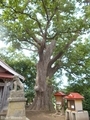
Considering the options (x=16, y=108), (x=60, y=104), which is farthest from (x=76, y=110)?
(x=16, y=108)

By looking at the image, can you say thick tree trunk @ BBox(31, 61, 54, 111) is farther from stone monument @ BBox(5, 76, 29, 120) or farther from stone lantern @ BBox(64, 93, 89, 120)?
stone monument @ BBox(5, 76, 29, 120)

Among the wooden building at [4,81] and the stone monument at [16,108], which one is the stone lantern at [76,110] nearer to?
the stone monument at [16,108]

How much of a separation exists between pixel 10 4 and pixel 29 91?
9224 millimetres

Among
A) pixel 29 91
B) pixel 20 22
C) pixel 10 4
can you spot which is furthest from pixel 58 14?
pixel 29 91

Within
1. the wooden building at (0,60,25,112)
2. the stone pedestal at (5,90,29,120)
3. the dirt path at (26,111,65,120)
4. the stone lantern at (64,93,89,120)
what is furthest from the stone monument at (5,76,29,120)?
the dirt path at (26,111,65,120)

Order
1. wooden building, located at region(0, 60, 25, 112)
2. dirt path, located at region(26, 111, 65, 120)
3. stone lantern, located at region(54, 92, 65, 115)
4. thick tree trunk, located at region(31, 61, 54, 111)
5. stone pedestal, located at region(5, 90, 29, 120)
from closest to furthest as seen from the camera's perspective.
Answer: stone pedestal, located at region(5, 90, 29, 120), wooden building, located at region(0, 60, 25, 112), dirt path, located at region(26, 111, 65, 120), stone lantern, located at region(54, 92, 65, 115), thick tree trunk, located at region(31, 61, 54, 111)

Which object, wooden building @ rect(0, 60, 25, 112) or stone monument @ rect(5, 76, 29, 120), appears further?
wooden building @ rect(0, 60, 25, 112)

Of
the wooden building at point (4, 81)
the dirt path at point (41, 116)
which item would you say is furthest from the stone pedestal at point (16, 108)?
the dirt path at point (41, 116)

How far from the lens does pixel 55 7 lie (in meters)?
12.6

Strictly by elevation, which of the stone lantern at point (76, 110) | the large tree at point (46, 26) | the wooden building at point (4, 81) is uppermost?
the large tree at point (46, 26)

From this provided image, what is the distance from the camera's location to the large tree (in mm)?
12414

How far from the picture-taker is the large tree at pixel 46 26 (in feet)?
40.7

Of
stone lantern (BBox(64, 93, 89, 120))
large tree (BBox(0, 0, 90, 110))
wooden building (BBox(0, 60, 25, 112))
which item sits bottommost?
stone lantern (BBox(64, 93, 89, 120))

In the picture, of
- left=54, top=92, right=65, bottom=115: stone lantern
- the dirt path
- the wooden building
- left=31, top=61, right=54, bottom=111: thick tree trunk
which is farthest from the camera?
left=31, top=61, right=54, bottom=111: thick tree trunk
